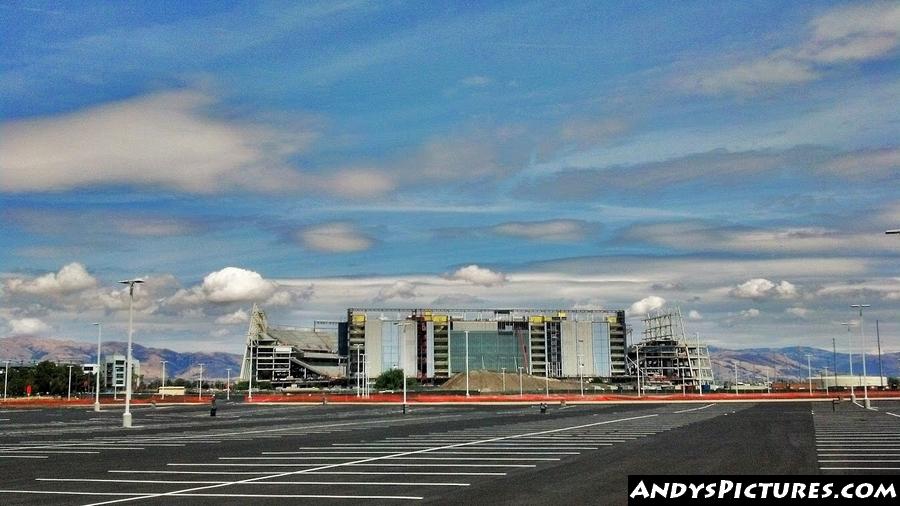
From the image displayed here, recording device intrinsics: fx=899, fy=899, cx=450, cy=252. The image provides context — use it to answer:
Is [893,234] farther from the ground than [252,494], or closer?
farther from the ground

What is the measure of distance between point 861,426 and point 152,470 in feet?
119

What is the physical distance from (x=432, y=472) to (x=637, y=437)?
671 inches

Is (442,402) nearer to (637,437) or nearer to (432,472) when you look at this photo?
(637,437)

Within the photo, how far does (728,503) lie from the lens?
15922 mm

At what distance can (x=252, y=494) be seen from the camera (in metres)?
20.0

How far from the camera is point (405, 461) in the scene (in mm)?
27984

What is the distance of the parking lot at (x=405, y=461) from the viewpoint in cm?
2011

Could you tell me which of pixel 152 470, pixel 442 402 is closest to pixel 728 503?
pixel 152 470

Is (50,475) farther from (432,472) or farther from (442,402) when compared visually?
(442,402)

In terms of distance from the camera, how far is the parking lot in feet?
66.0

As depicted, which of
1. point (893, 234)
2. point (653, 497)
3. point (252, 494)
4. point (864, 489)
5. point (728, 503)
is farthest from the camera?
point (893, 234)

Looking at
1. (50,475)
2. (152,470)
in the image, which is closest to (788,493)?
(152,470)

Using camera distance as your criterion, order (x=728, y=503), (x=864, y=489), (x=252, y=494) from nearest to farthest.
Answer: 1. (x=728, y=503)
2. (x=864, y=489)
3. (x=252, y=494)

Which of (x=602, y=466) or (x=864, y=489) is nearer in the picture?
(x=864, y=489)
